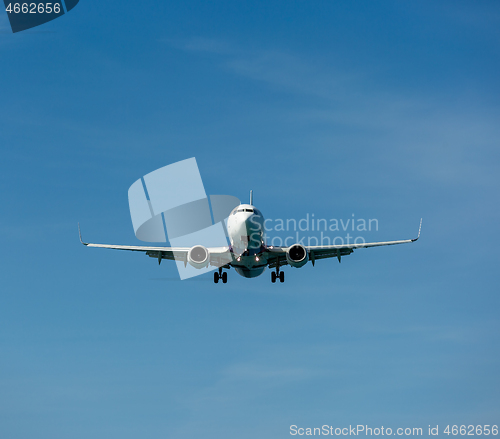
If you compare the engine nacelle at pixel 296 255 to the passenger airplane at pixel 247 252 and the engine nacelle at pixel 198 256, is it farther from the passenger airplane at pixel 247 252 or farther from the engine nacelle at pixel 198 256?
the engine nacelle at pixel 198 256

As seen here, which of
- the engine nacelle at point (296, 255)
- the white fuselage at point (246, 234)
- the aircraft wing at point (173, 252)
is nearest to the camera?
the white fuselage at point (246, 234)

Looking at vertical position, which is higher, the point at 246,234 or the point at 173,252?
the point at 173,252

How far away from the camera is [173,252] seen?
2402 inches

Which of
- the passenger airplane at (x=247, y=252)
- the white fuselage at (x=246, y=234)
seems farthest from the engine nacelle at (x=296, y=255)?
the white fuselage at (x=246, y=234)

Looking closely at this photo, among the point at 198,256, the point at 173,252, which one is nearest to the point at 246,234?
the point at 198,256

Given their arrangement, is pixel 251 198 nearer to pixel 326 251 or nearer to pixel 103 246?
pixel 326 251

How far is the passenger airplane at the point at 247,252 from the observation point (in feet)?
181

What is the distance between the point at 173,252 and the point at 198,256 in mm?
4388

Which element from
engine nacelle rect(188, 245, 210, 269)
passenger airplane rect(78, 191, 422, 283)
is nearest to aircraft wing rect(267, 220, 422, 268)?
passenger airplane rect(78, 191, 422, 283)

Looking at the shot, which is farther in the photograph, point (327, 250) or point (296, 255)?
point (327, 250)

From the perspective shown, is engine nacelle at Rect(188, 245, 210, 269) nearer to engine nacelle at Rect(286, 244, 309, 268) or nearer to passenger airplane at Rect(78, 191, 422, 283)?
passenger airplane at Rect(78, 191, 422, 283)

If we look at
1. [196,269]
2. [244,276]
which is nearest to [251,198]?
[244,276]

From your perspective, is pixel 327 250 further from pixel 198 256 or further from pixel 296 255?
pixel 198 256

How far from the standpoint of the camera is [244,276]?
63.2 metres
